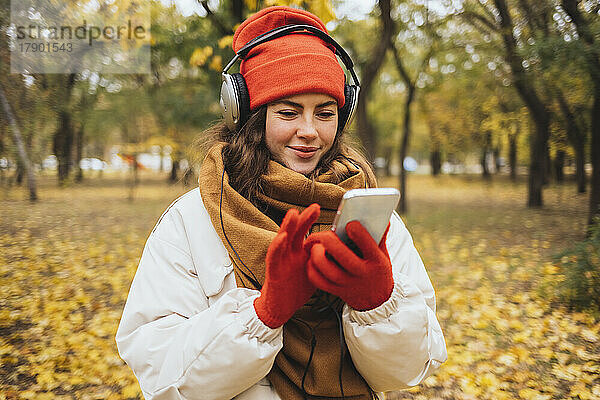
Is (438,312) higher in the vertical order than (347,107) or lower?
lower

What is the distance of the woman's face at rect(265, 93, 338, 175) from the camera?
148cm

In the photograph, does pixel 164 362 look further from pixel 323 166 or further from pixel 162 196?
pixel 162 196

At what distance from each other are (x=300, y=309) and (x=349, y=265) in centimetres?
39

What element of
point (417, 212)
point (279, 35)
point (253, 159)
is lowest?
point (417, 212)

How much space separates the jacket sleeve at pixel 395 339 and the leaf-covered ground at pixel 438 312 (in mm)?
2464

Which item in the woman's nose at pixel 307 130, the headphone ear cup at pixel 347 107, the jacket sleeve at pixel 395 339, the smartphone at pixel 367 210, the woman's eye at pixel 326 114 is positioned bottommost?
the jacket sleeve at pixel 395 339

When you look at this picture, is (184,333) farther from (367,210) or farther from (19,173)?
(19,173)

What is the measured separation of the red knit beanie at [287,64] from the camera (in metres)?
1.45

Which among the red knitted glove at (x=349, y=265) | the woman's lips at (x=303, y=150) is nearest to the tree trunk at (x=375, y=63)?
the woman's lips at (x=303, y=150)

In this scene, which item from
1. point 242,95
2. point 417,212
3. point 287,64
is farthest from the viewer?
point 417,212

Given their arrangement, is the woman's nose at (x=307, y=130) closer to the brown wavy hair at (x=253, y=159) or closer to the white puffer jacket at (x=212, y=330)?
the brown wavy hair at (x=253, y=159)

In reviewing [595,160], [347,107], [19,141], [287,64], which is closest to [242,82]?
[287,64]

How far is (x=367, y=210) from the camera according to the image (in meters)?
1.03

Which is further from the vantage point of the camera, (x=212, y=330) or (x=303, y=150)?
(x=303, y=150)
